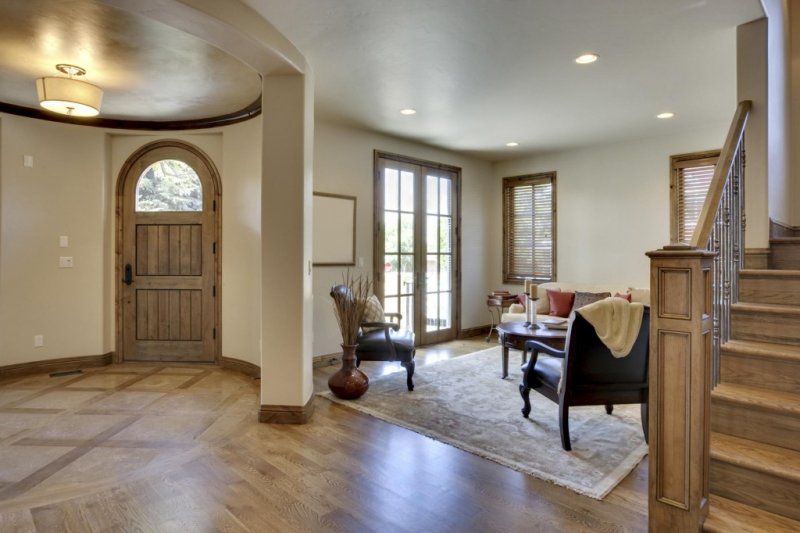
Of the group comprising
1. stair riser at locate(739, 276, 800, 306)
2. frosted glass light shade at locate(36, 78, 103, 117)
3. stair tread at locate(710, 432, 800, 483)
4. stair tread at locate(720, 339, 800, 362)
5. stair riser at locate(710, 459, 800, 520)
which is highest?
frosted glass light shade at locate(36, 78, 103, 117)

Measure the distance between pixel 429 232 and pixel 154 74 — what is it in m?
3.82

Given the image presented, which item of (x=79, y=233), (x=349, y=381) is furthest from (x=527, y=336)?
(x=79, y=233)

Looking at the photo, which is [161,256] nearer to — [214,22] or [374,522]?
[214,22]

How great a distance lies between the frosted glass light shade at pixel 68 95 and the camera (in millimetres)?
3639

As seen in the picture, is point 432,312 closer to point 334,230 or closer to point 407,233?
point 407,233

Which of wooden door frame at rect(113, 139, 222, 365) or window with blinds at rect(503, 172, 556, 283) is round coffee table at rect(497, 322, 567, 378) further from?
wooden door frame at rect(113, 139, 222, 365)

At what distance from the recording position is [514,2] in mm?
2691

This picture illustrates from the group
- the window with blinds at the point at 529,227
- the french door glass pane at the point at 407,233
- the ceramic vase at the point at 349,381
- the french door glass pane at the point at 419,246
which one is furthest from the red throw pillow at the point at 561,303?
the ceramic vase at the point at 349,381

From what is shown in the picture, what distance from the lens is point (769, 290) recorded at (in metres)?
2.57

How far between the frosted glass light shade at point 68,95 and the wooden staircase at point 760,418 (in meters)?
4.85

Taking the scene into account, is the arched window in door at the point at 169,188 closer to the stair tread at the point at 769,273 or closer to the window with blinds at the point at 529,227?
the window with blinds at the point at 529,227

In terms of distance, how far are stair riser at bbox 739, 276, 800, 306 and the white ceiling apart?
1678mm

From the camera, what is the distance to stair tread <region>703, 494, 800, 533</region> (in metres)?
1.67

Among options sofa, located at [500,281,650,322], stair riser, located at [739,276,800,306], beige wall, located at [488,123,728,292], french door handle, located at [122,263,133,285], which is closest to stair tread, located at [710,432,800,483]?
stair riser, located at [739,276,800,306]
